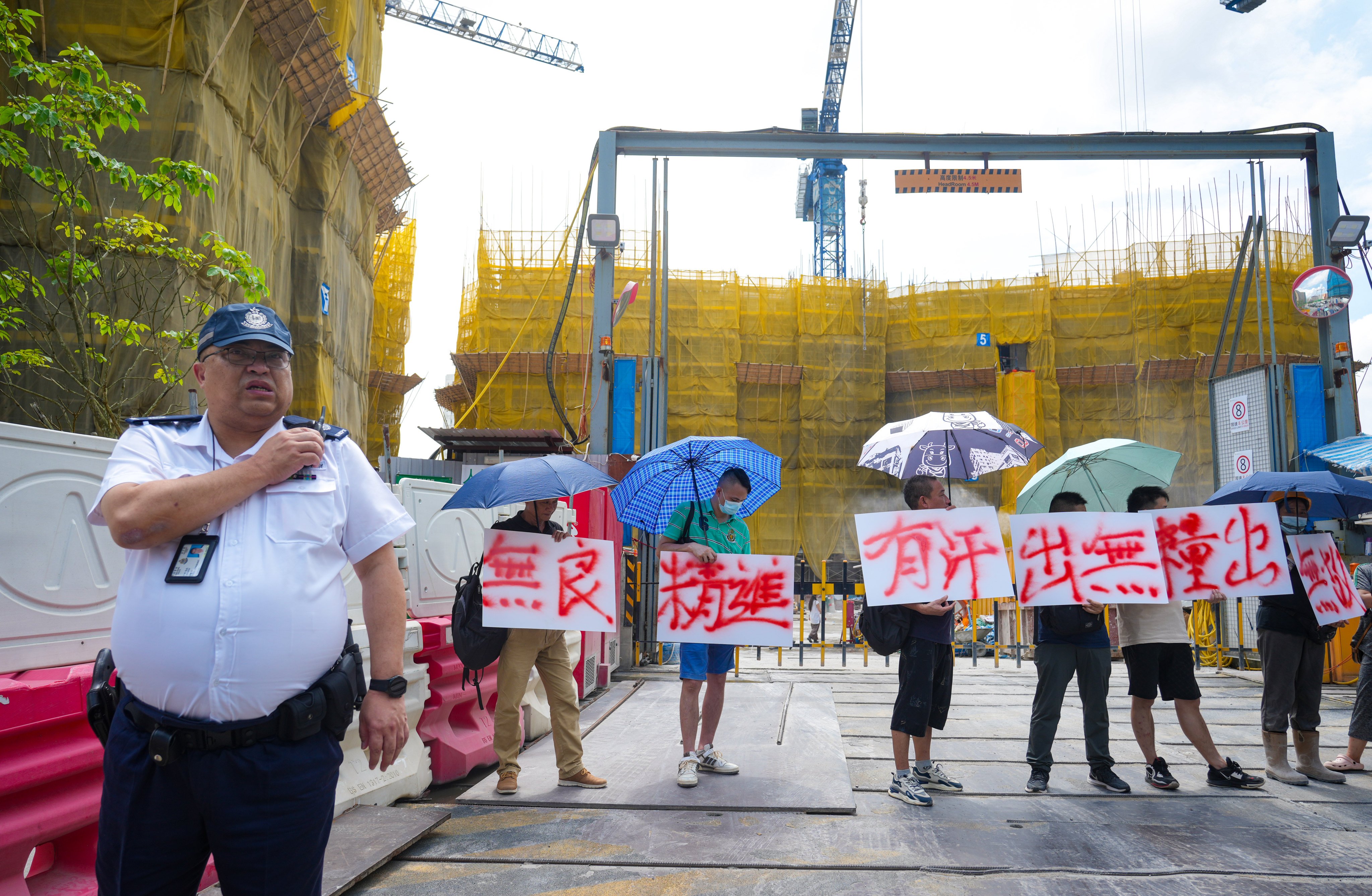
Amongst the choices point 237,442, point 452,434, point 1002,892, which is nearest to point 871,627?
point 1002,892

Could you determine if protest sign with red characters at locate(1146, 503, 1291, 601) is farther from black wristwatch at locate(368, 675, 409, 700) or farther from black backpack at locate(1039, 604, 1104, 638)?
black wristwatch at locate(368, 675, 409, 700)

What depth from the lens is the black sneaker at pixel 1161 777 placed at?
19.0ft

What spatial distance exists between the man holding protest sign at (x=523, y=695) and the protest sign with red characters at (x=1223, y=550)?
3814 mm

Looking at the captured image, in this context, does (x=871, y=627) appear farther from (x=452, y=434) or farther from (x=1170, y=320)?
(x=1170, y=320)

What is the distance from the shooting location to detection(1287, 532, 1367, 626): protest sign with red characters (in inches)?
237

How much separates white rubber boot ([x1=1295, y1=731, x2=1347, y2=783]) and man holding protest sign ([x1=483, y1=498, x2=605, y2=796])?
448 cm

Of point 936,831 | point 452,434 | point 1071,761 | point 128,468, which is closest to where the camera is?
point 128,468

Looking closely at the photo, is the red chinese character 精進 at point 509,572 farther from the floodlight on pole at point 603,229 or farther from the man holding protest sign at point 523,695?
the floodlight on pole at point 603,229

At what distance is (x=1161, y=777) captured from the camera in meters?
5.84

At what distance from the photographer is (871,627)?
5.53 meters

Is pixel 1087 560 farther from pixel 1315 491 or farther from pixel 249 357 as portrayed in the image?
pixel 249 357

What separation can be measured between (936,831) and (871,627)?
1.15 metres

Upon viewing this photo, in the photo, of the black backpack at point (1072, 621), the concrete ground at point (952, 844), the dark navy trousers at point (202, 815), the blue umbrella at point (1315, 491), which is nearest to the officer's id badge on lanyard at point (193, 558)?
the dark navy trousers at point (202, 815)

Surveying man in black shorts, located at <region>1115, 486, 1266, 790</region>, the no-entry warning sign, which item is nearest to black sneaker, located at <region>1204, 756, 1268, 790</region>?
man in black shorts, located at <region>1115, 486, 1266, 790</region>
